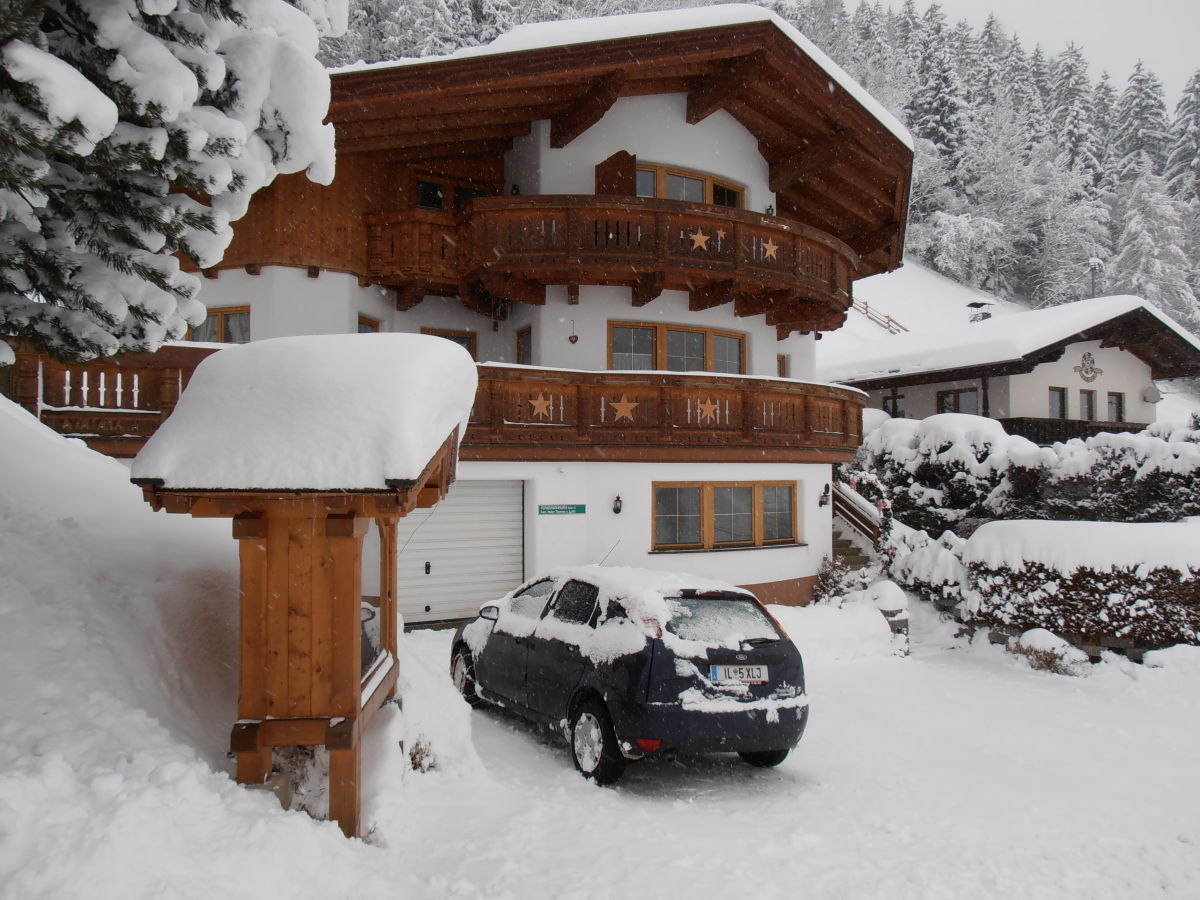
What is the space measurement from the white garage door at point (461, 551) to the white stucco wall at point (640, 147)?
6151 mm

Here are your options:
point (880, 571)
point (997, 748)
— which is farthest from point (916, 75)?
point (997, 748)

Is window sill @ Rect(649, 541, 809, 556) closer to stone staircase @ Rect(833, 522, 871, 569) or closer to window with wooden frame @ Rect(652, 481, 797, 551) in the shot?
window with wooden frame @ Rect(652, 481, 797, 551)

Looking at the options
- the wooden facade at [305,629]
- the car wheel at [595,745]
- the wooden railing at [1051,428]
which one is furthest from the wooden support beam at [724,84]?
the wooden railing at [1051,428]

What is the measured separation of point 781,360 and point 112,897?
18606mm

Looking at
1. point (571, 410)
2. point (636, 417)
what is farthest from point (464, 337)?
point (636, 417)

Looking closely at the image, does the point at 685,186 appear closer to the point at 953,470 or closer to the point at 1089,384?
the point at 953,470

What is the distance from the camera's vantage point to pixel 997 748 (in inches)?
354

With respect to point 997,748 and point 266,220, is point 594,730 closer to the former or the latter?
point 997,748

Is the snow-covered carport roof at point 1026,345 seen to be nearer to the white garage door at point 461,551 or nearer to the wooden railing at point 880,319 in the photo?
the wooden railing at point 880,319

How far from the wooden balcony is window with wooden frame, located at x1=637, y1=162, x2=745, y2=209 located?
53.6 inches

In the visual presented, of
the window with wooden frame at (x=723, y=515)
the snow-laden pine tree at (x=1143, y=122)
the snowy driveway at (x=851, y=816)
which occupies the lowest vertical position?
the snowy driveway at (x=851, y=816)

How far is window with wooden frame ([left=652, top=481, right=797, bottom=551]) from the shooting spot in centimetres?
1545

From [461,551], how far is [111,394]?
220 inches

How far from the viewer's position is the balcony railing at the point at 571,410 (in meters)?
11.4
